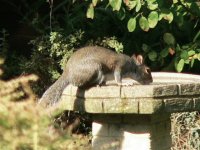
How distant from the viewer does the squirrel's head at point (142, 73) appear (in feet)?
17.9

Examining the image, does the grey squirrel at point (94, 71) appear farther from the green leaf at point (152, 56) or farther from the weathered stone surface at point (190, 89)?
the green leaf at point (152, 56)

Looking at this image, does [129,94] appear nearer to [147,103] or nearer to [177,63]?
[147,103]

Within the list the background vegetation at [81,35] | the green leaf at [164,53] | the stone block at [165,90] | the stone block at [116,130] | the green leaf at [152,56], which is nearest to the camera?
the stone block at [165,90]

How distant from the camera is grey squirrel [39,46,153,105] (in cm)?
484

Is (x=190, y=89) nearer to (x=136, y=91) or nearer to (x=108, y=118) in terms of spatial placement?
(x=136, y=91)

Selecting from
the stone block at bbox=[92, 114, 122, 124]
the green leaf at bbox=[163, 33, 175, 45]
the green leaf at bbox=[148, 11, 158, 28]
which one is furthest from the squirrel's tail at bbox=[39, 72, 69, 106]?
the green leaf at bbox=[163, 33, 175, 45]

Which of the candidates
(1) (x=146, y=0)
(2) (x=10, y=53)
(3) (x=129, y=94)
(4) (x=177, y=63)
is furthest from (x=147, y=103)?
(2) (x=10, y=53)

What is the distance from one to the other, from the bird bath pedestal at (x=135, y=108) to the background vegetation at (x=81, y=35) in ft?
5.74

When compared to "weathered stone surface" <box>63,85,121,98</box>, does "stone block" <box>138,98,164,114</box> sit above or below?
below

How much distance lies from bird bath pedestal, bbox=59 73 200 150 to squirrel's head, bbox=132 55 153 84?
0.75 ft

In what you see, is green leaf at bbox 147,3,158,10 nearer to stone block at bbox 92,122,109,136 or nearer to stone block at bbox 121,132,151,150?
stone block at bbox 92,122,109,136

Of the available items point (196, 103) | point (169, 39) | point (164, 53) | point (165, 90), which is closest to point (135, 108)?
point (165, 90)

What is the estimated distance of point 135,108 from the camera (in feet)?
14.3

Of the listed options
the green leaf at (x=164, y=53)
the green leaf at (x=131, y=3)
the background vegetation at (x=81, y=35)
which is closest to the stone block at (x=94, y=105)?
the green leaf at (x=131, y=3)
